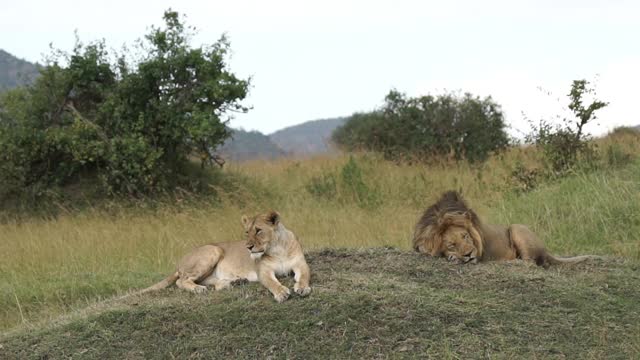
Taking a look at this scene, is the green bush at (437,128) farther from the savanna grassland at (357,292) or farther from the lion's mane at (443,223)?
the lion's mane at (443,223)

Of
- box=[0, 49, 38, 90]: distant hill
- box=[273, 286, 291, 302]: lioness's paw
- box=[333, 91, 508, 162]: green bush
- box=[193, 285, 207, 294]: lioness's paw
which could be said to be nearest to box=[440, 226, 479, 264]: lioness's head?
box=[273, 286, 291, 302]: lioness's paw

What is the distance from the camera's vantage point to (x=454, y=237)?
5906 millimetres

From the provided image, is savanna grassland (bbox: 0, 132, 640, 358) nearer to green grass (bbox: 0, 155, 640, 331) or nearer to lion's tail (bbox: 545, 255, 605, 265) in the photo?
green grass (bbox: 0, 155, 640, 331)

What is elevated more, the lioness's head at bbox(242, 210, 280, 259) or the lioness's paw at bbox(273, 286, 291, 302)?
the lioness's head at bbox(242, 210, 280, 259)

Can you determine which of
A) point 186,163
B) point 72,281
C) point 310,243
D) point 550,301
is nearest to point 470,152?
point 186,163

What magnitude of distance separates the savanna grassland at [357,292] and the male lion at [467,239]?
0.16 meters

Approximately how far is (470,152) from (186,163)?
7065 mm

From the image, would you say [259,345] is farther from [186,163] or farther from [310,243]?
[186,163]

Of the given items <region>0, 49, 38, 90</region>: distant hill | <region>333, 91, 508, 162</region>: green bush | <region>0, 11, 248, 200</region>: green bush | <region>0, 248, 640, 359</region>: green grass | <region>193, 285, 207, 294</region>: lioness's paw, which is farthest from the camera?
<region>0, 49, 38, 90</region>: distant hill

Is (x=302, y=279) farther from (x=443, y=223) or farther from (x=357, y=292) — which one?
(x=443, y=223)

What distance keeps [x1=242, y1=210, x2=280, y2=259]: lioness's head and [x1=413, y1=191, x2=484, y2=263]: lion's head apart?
1.32m

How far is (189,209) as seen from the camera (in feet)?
40.2

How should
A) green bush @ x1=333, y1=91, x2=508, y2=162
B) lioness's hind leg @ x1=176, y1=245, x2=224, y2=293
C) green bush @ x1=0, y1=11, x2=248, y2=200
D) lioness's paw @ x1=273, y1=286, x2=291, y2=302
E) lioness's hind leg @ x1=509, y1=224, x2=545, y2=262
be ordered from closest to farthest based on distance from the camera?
lioness's paw @ x1=273, y1=286, x2=291, y2=302
lioness's hind leg @ x1=176, y1=245, x2=224, y2=293
lioness's hind leg @ x1=509, y1=224, x2=545, y2=262
green bush @ x1=0, y1=11, x2=248, y2=200
green bush @ x1=333, y1=91, x2=508, y2=162

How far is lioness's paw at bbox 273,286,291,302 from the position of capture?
4.95 metres
